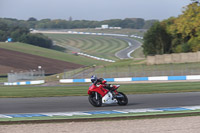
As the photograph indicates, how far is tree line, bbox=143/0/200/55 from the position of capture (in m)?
55.8

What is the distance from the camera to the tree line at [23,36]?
121m

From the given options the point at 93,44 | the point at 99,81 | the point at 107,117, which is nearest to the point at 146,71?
the point at 99,81

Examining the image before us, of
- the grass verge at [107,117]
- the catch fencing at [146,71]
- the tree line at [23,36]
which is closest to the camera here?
the grass verge at [107,117]

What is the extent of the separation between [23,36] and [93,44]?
28556mm

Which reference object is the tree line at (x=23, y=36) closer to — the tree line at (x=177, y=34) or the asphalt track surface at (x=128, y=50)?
the asphalt track surface at (x=128, y=50)

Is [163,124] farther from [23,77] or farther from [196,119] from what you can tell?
[23,77]

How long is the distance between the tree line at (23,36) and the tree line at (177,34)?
60792 millimetres

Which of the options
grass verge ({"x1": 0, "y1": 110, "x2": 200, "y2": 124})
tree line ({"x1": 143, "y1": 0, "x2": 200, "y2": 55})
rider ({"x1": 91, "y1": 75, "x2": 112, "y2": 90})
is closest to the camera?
grass verge ({"x1": 0, "y1": 110, "x2": 200, "y2": 124})

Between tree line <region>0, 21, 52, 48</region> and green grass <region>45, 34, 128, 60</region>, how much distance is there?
9.16 meters

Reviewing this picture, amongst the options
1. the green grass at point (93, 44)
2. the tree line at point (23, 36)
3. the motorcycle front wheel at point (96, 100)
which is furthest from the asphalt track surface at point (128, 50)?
the motorcycle front wheel at point (96, 100)

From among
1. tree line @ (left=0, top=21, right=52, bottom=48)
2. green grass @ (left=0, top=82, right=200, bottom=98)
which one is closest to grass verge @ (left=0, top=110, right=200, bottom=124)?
green grass @ (left=0, top=82, right=200, bottom=98)

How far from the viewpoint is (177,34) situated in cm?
6400

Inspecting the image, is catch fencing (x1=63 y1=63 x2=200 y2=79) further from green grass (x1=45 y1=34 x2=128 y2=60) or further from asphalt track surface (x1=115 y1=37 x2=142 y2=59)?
green grass (x1=45 y1=34 x2=128 y2=60)

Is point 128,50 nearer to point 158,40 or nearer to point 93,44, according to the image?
point 93,44
